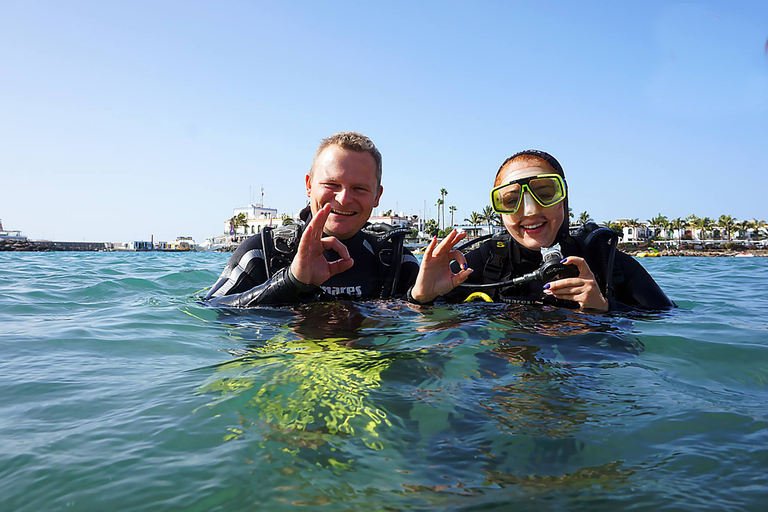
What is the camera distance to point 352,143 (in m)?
3.90

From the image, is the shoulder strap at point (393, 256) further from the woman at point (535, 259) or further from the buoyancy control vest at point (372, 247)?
the woman at point (535, 259)

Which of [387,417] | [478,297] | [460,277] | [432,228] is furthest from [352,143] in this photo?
[432,228]

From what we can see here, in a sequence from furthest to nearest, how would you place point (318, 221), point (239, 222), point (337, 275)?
point (239, 222)
point (337, 275)
point (318, 221)

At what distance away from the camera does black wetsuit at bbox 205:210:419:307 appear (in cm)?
399

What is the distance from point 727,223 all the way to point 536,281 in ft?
334

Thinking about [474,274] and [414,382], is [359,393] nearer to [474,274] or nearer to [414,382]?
[414,382]

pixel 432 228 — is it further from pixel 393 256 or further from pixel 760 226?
pixel 393 256

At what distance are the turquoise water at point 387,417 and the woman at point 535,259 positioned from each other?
Result: 32 centimetres

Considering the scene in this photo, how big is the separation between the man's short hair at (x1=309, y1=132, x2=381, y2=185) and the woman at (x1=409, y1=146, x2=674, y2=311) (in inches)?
42.8

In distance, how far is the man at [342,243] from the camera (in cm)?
379

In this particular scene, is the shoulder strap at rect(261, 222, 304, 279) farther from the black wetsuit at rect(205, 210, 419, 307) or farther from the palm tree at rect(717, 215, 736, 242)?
the palm tree at rect(717, 215, 736, 242)

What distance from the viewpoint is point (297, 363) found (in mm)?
2463

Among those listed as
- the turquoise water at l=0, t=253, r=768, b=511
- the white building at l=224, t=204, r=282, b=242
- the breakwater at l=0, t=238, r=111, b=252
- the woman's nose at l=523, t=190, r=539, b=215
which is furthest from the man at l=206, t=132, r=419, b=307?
the white building at l=224, t=204, r=282, b=242

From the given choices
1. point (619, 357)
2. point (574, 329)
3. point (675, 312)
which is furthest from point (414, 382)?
point (675, 312)
